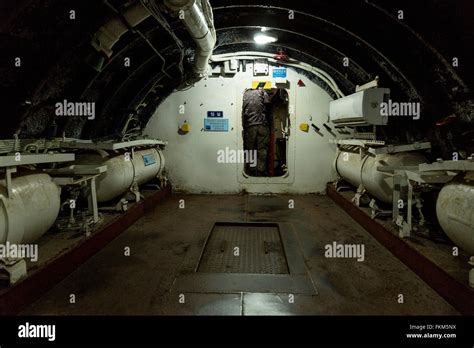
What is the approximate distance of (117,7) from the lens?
13.1 feet

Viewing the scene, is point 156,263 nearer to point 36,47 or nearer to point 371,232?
point 36,47

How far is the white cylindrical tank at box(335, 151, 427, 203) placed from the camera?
4.62 meters

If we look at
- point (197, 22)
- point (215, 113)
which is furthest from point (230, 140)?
point (197, 22)

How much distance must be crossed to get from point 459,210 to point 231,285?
2.22 m

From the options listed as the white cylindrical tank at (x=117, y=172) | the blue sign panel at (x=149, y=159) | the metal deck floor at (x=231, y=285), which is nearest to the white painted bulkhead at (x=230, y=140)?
the blue sign panel at (x=149, y=159)

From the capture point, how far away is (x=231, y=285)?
11.1 ft

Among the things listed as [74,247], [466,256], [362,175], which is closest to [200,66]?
[362,175]

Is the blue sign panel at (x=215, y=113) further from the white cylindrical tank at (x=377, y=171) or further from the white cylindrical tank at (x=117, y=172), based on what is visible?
the white cylindrical tank at (x=377, y=171)

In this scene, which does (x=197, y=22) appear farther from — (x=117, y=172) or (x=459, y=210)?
(x=459, y=210)

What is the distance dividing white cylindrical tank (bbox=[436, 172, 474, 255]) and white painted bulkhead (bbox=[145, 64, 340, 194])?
4848 mm

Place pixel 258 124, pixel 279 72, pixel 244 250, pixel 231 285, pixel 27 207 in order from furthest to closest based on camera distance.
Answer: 1. pixel 258 124
2. pixel 279 72
3. pixel 244 250
4. pixel 231 285
5. pixel 27 207

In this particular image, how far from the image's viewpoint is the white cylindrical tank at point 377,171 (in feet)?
15.2

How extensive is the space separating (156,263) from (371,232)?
10.3ft

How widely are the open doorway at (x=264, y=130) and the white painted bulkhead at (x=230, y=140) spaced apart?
1.63ft
